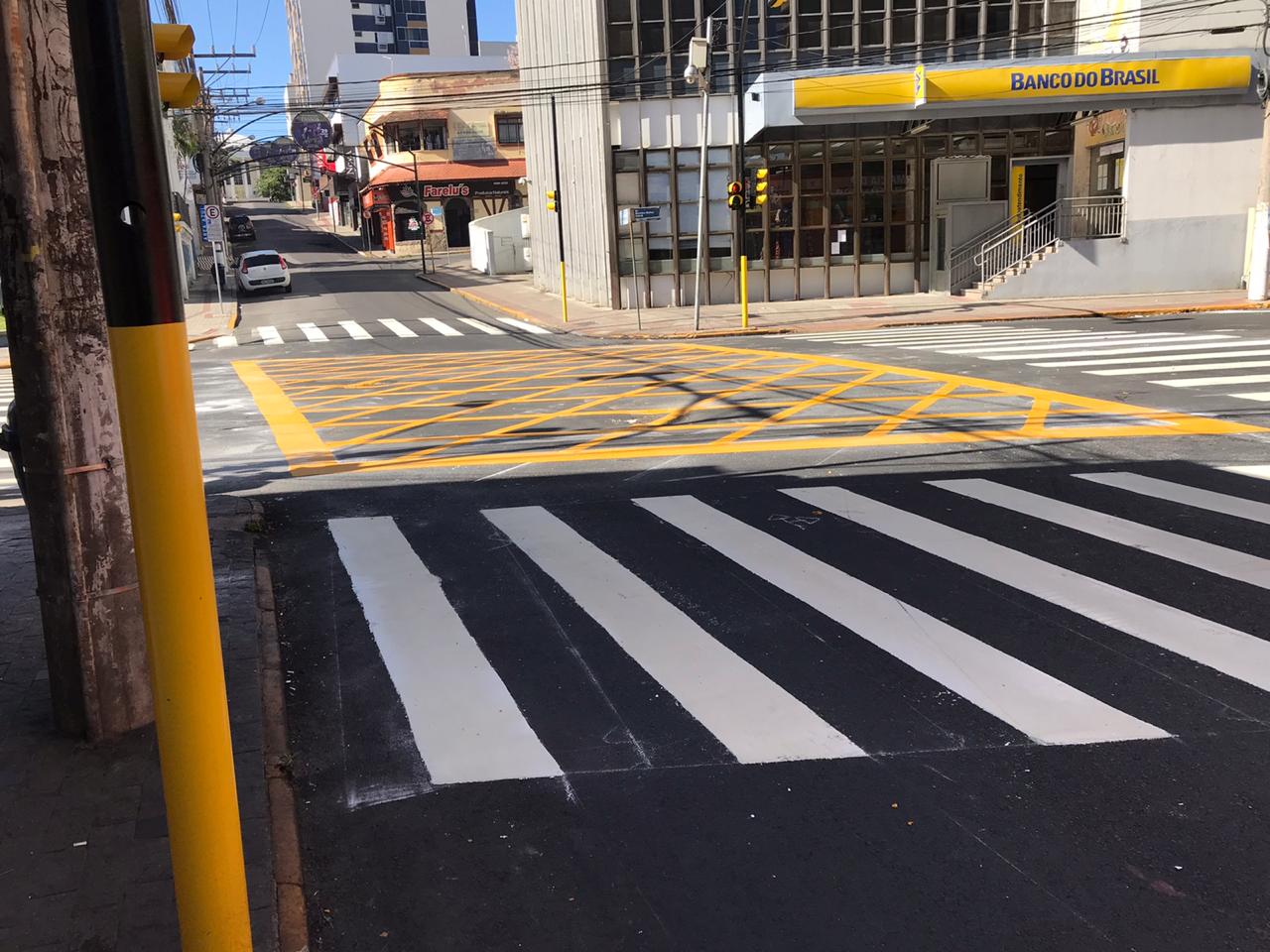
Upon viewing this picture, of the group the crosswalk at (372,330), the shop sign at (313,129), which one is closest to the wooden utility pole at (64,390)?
the crosswalk at (372,330)

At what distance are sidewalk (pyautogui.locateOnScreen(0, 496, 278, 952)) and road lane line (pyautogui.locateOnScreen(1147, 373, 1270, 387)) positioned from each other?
13624 millimetres

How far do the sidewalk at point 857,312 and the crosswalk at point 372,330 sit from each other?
1.21 meters

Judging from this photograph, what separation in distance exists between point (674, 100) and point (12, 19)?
30.1 metres

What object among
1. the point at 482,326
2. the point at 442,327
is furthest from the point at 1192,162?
the point at 442,327

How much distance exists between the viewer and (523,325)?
32344mm

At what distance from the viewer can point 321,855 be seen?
14.8 ft

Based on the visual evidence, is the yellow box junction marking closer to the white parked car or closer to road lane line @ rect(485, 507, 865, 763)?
road lane line @ rect(485, 507, 865, 763)

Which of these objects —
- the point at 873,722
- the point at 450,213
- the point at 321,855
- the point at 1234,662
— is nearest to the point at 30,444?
the point at 321,855

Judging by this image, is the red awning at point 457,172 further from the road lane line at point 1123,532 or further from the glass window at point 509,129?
the road lane line at point 1123,532

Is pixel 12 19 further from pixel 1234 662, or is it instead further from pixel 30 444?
pixel 1234 662

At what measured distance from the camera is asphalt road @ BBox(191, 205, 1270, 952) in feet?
13.6

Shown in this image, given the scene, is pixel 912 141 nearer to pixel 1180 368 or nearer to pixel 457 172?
pixel 1180 368

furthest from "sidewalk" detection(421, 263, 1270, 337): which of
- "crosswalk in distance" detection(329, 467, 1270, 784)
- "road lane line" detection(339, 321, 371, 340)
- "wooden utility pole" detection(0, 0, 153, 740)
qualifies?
"wooden utility pole" detection(0, 0, 153, 740)

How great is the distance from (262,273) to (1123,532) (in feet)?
133
